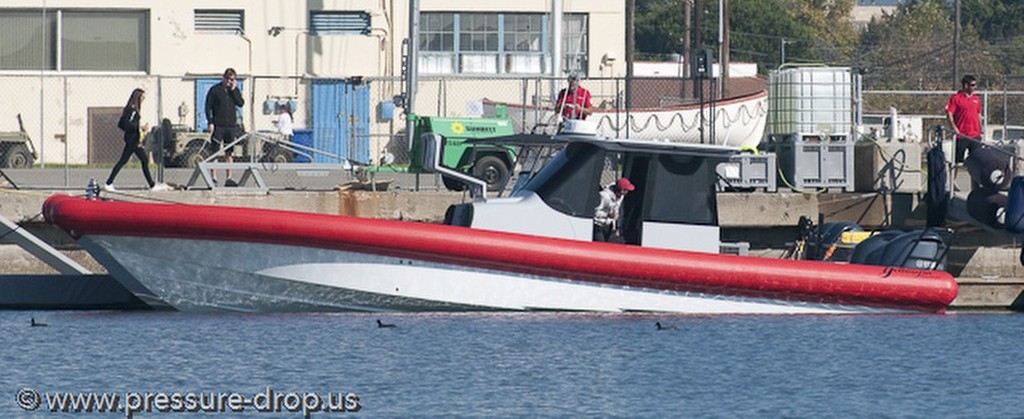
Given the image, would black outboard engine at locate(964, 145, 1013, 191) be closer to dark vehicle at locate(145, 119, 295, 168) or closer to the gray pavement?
the gray pavement

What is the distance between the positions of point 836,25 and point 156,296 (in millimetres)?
71360

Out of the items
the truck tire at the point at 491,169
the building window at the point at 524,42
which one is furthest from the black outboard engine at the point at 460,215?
the building window at the point at 524,42

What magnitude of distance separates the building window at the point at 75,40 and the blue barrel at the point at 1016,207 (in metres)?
23.9

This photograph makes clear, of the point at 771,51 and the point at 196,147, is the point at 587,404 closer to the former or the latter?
the point at 196,147

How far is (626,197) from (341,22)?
22791mm

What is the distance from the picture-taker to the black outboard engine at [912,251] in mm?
17969

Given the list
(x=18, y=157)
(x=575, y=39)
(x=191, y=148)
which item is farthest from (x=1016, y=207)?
(x=575, y=39)

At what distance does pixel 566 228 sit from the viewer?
17.3 metres

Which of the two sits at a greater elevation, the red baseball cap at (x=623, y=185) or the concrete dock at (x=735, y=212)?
the red baseball cap at (x=623, y=185)

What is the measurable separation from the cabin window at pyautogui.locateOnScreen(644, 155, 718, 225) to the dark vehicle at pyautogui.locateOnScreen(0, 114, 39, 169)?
51.8ft

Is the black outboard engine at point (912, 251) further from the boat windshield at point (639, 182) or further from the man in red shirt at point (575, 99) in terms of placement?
the man in red shirt at point (575, 99)

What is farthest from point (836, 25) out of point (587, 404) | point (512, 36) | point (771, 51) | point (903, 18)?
point (587, 404)

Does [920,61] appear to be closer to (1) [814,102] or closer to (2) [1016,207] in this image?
(1) [814,102]

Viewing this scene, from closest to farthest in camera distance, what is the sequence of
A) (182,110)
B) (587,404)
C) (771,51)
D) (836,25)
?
(587,404) → (182,110) → (771,51) → (836,25)
